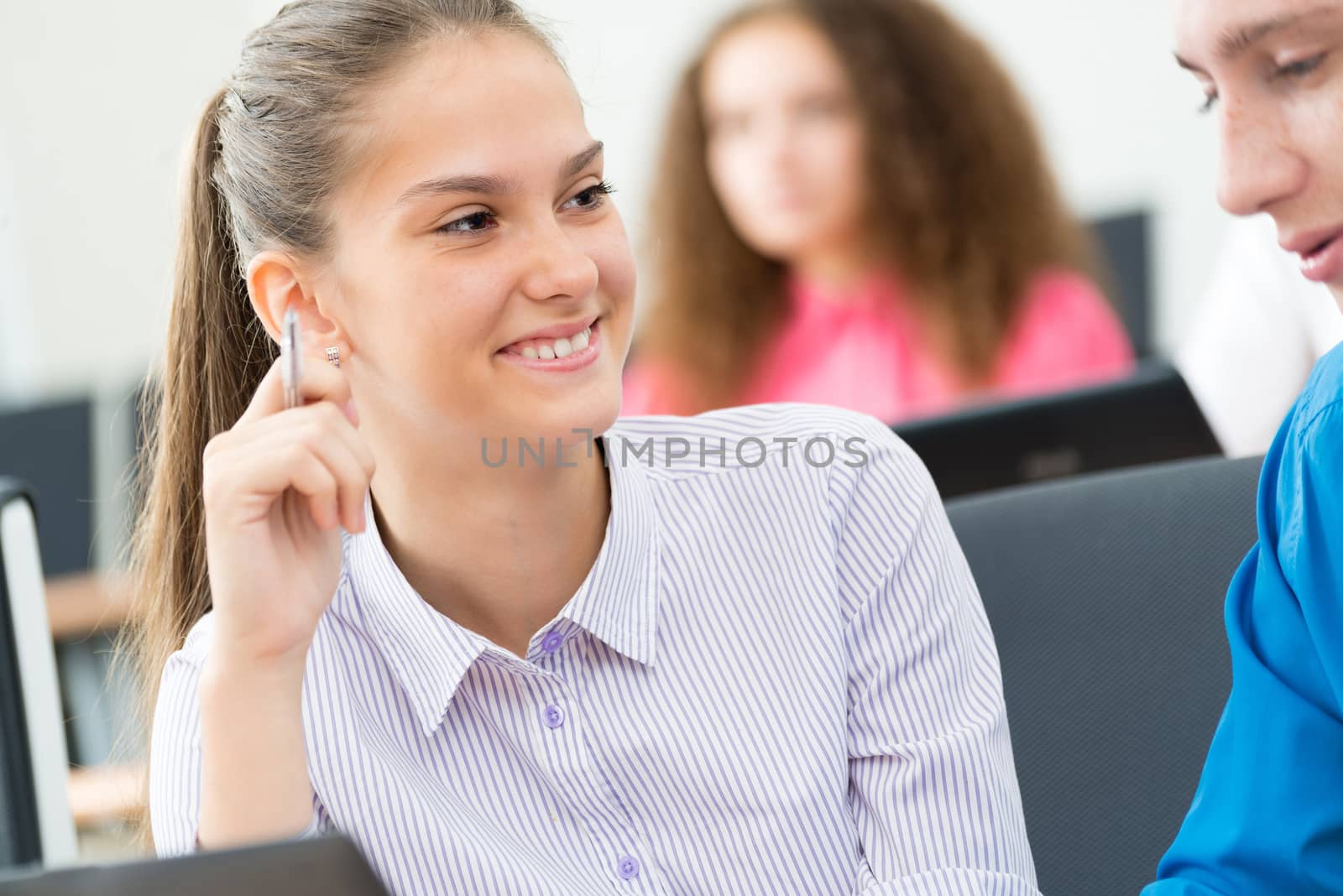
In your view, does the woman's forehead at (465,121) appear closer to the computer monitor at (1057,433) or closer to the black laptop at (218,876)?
the computer monitor at (1057,433)

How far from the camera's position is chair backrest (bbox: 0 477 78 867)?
1.28 m

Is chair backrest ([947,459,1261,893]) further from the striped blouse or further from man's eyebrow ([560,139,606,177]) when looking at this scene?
man's eyebrow ([560,139,606,177])

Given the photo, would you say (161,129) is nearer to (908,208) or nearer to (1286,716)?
(908,208)

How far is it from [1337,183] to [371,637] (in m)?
0.78

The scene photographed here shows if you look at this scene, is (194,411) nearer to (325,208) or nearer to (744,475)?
(325,208)

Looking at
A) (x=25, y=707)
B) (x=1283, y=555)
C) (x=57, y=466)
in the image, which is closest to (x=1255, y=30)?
(x=1283, y=555)

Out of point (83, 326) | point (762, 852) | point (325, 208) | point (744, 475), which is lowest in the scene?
point (83, 326)

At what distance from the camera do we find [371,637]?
1226 millimetres

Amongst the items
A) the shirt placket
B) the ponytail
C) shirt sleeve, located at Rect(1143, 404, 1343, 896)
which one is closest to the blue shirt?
shirt sleeve, located at Rect(1143, 404, 1343, 896)

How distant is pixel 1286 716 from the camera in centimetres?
98

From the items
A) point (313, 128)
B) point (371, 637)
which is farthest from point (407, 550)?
point (313, 128)

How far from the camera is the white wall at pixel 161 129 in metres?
4.42

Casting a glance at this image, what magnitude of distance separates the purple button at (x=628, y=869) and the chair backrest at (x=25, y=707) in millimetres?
480

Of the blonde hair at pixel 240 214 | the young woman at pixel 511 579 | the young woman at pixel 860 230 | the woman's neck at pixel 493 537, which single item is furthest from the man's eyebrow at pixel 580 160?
the young woman at pixel 860 230
